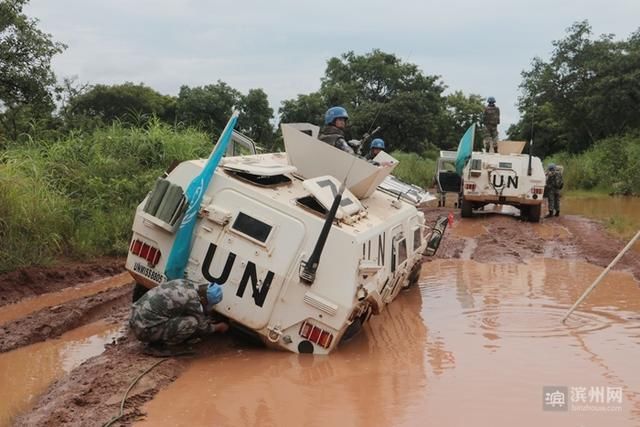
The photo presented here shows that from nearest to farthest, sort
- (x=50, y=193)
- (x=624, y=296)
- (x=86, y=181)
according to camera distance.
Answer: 1. (x=624, y=296)
2. (x=50, y=193)
3. (x=86, y=181)

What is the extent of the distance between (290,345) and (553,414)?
2.29 metres

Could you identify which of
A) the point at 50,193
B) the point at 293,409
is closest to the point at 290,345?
the point at 293,409

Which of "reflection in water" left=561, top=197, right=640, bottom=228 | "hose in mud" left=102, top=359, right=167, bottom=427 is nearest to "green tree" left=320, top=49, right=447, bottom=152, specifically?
"reflection in water" left=561, top=197, right=640, bottom=228

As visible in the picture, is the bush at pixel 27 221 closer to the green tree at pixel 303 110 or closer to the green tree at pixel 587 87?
the green tree at pixel 303 110

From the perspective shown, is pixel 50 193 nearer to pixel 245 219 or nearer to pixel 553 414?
pixel 245 219

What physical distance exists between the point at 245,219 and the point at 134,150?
935 cm

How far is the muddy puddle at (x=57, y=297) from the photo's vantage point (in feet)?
29.3

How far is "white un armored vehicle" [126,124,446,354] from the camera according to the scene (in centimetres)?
644

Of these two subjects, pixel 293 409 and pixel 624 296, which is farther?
pixel 624 296

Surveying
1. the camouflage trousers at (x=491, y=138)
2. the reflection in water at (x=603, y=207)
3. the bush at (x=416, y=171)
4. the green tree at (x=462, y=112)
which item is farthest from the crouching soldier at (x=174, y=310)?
the green tree at (x=462, y=112)

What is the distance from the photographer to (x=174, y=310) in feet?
21.0

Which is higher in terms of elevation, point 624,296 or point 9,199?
point 9,199

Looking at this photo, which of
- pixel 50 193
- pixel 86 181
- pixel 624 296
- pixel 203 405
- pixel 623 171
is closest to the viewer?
pixel 203 405

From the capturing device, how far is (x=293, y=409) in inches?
222
